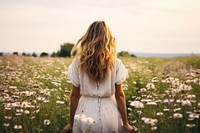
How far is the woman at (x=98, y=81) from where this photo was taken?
369 cm

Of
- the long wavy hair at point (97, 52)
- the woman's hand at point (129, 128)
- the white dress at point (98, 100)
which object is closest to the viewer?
the long wavy hair at point (97, 52)

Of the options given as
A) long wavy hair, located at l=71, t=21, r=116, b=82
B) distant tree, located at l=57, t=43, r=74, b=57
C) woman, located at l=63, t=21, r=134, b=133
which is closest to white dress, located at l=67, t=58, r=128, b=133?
woman, located at l=63, t=21, r=134, b=133

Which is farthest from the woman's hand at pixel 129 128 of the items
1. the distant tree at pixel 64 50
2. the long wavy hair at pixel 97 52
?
the distant tree at pixel 64 50

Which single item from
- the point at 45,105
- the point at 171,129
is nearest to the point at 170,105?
the point at 171,129

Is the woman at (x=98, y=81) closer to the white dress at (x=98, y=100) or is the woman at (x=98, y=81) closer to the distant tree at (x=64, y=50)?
the white dress at (x=98, y=100)

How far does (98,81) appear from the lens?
3789 millimetres

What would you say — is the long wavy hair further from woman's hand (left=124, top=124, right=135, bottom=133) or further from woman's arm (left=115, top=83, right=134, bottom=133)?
woman's hand (left=124, top=124, right=135, bottom=133)

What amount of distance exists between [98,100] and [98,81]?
0.23 meters

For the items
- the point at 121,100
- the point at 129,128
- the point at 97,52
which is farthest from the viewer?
the point at 129,128

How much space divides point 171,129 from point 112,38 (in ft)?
4.09

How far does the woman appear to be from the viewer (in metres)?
3.69

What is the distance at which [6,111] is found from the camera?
17.4ft

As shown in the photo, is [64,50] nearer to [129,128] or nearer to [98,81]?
[129,128]

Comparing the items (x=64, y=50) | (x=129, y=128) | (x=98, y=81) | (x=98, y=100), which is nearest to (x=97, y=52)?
(x=98, y=81)
